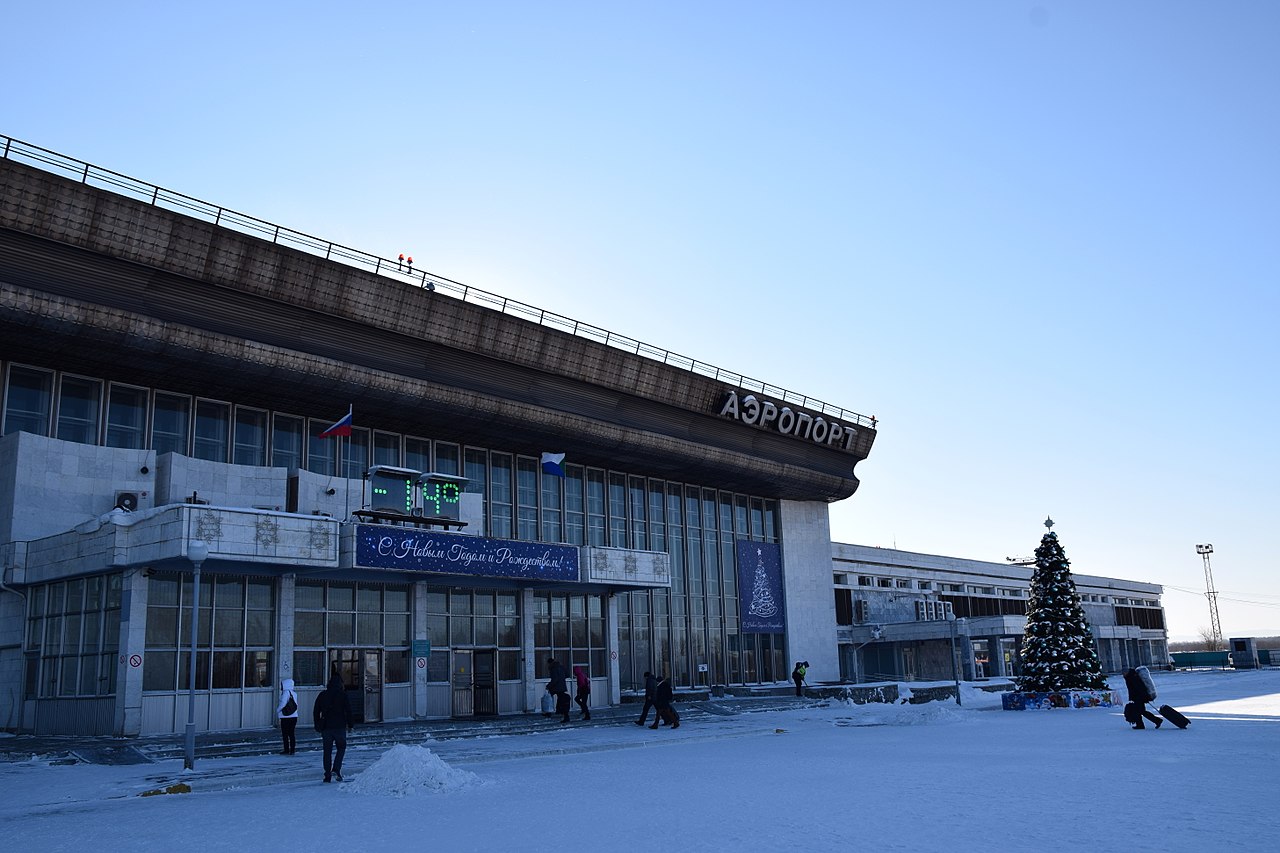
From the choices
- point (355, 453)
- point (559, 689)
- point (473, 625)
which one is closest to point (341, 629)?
point (473, 625)

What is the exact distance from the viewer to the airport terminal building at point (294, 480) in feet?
93.8

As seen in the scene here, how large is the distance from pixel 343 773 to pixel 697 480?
33082 mm

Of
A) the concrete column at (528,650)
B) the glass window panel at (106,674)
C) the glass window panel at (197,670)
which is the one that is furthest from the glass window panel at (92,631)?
A: the concrete column at (528,650)

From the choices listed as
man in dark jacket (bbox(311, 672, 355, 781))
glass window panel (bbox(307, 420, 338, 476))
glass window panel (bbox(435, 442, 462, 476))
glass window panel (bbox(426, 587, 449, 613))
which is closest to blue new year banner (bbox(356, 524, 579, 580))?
glass window panel (bbox(426, 587, 449, 613))

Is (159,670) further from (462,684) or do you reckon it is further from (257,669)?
(462,684)

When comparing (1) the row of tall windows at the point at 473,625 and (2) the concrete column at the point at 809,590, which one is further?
(2) the concrete column at the point at 809,590

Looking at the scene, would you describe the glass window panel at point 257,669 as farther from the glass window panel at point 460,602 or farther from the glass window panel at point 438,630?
the glass window panel at point 460,602

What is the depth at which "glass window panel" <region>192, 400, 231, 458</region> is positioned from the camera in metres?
33.9

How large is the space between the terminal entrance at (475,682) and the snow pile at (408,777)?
1995cm

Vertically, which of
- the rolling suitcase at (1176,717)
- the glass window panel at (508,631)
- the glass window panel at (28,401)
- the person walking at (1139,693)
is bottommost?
the rolling suitcase at (1176,717)

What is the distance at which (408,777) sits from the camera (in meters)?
16.7

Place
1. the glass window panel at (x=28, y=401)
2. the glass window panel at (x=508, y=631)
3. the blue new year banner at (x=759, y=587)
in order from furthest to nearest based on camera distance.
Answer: the blue new year banner at (x=759, y=587) → the glass window panel at (x=508, y=631) → the glass window panel at (x=28, y=401)

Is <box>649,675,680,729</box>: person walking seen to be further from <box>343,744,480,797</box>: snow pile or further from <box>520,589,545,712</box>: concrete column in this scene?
<box>343,744,480,797</box>: snow pile

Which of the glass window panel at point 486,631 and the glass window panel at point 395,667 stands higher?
the glass window panel at point 486,631
